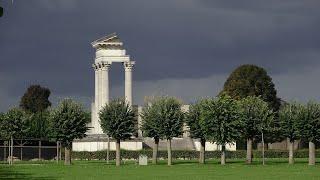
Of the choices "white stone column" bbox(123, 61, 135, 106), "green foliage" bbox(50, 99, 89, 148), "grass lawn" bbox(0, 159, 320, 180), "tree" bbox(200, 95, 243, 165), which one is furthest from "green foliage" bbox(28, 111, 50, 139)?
"grass lawn" bbox(0, 159, 320, 180)

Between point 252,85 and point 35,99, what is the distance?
63673mm

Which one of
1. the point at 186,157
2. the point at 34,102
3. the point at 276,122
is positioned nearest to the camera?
the point at 276,122

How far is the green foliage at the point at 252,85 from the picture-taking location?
12758 cm

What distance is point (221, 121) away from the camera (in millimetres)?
87312

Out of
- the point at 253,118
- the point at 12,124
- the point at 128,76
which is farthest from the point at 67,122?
the point at 128,76

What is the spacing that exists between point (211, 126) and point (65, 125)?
16.5 metres

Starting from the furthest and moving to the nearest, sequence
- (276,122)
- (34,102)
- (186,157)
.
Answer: (34,102) → (186,157) → (276,122)

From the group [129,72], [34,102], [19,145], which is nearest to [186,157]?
[129,72]

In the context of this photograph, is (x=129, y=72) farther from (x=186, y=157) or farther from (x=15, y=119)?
(x=15, y=119)

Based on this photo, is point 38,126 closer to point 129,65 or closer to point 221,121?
point 129,65

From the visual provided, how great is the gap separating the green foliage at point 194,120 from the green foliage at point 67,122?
39.9 feet

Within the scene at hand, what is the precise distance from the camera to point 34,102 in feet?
575

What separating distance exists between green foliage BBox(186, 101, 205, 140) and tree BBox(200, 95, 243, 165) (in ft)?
9.94

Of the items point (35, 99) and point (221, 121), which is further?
point (35, 99)
